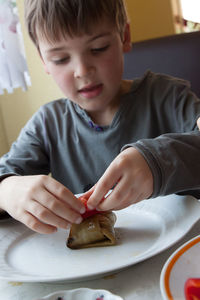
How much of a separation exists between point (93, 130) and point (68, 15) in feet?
1.13

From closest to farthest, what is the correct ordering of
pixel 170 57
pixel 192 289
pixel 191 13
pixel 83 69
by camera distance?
pixel 192 289 < pixel 83 69 < pixel 170 57 < pixel 191 13

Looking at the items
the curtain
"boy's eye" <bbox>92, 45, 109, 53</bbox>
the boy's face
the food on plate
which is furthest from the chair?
the food on plate

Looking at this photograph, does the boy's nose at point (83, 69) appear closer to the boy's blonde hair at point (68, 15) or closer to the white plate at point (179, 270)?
the boy's blonde hair at point (68, 15)

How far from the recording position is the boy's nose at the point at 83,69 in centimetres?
82

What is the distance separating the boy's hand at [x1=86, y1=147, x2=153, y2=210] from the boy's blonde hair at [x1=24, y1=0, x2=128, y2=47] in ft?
1.24

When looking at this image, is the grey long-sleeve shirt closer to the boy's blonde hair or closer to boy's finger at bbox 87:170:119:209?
the boy's blonde hair

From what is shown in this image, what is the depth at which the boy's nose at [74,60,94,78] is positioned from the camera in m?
0.82

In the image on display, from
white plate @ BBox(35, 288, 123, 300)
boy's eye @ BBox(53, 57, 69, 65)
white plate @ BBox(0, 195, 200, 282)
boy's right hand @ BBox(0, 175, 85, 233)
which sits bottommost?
white plate @ BBox(0, 195, 200, 282)

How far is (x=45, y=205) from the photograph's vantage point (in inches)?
24.0

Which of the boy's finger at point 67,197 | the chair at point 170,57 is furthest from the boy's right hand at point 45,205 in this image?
the chair at point 170,57

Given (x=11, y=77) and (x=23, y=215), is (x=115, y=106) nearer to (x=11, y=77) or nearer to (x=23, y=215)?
(x=23, y=215)

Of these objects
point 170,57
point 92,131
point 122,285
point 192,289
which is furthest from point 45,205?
point 170,57

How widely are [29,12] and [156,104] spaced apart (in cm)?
43

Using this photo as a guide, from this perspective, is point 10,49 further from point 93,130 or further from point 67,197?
point 67,197
